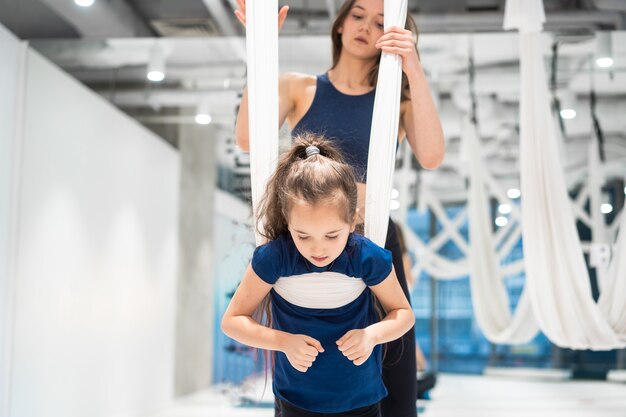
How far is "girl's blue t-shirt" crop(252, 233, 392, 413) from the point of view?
42.8 inches

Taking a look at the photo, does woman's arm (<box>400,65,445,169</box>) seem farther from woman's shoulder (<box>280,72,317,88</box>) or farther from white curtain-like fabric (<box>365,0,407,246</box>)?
woman's shoulder (<box>280,72,317,88</box>)

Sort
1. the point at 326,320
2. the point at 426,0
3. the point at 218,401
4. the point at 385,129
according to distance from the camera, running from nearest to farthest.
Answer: the point at 326,320 → the point at 385,129 → the point at 426,0 → the point at 218,401

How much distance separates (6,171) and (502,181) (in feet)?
13.0

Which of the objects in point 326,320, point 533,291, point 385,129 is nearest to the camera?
point 326,320

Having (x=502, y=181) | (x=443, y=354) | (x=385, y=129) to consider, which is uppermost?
(x=502, y=181)

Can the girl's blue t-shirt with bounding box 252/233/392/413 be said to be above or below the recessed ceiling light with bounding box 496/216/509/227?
below

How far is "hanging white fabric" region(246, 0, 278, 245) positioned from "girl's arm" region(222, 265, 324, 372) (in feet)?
0.29

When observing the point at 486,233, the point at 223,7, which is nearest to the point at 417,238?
the point at 486,233

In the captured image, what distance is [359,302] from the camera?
1.14 metres

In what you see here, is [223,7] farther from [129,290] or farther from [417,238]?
[417,238]

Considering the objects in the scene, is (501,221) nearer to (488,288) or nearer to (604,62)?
(488,288)

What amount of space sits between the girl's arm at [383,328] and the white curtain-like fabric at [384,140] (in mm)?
89

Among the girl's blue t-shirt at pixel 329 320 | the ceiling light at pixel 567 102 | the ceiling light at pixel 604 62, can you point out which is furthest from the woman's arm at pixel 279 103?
the ceiling light at pixel 567 102

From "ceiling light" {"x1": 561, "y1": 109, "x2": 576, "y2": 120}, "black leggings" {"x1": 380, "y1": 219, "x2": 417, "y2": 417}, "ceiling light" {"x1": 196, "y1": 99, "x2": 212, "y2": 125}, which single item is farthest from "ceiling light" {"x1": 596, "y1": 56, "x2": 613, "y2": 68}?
"black leggings" {"x1": 380, "y1": 219, "x2": 417, "y2": 417}
